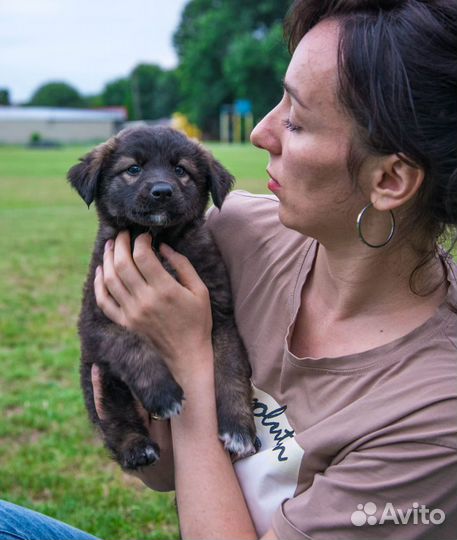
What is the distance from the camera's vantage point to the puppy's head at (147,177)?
2816 millimetres

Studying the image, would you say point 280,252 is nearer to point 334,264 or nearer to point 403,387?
point 334,264

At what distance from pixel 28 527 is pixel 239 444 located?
0.65 meters

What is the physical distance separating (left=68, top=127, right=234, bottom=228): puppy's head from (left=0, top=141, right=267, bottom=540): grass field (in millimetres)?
1639

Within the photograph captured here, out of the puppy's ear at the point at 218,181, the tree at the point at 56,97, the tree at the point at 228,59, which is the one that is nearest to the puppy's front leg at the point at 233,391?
the puppy's ear at the point at 218,181

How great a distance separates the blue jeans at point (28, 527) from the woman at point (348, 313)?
0.38 meters

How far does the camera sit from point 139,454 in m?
2.58

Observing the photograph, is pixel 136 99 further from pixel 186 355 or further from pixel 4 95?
pixel 186 355

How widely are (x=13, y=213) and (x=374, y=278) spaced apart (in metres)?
12.8

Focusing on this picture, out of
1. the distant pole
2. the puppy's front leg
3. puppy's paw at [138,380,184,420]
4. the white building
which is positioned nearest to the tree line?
the white building

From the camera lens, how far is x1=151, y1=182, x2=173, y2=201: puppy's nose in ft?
9.02

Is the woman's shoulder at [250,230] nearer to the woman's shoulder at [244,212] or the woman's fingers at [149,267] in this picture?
the woman's shoulder at [244,212]

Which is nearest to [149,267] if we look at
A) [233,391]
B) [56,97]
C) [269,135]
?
[233,391]

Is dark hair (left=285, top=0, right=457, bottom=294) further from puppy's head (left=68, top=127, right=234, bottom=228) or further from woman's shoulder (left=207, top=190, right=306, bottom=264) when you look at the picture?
puppy's head (left=68, top=127, right=234, bottom=228)

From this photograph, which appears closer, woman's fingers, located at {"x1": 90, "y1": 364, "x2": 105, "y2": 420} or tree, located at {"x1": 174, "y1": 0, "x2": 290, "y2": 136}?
woman's fingers, located at {"x1": 90, "y1": 364, "x2": 105, "y2": 420}
